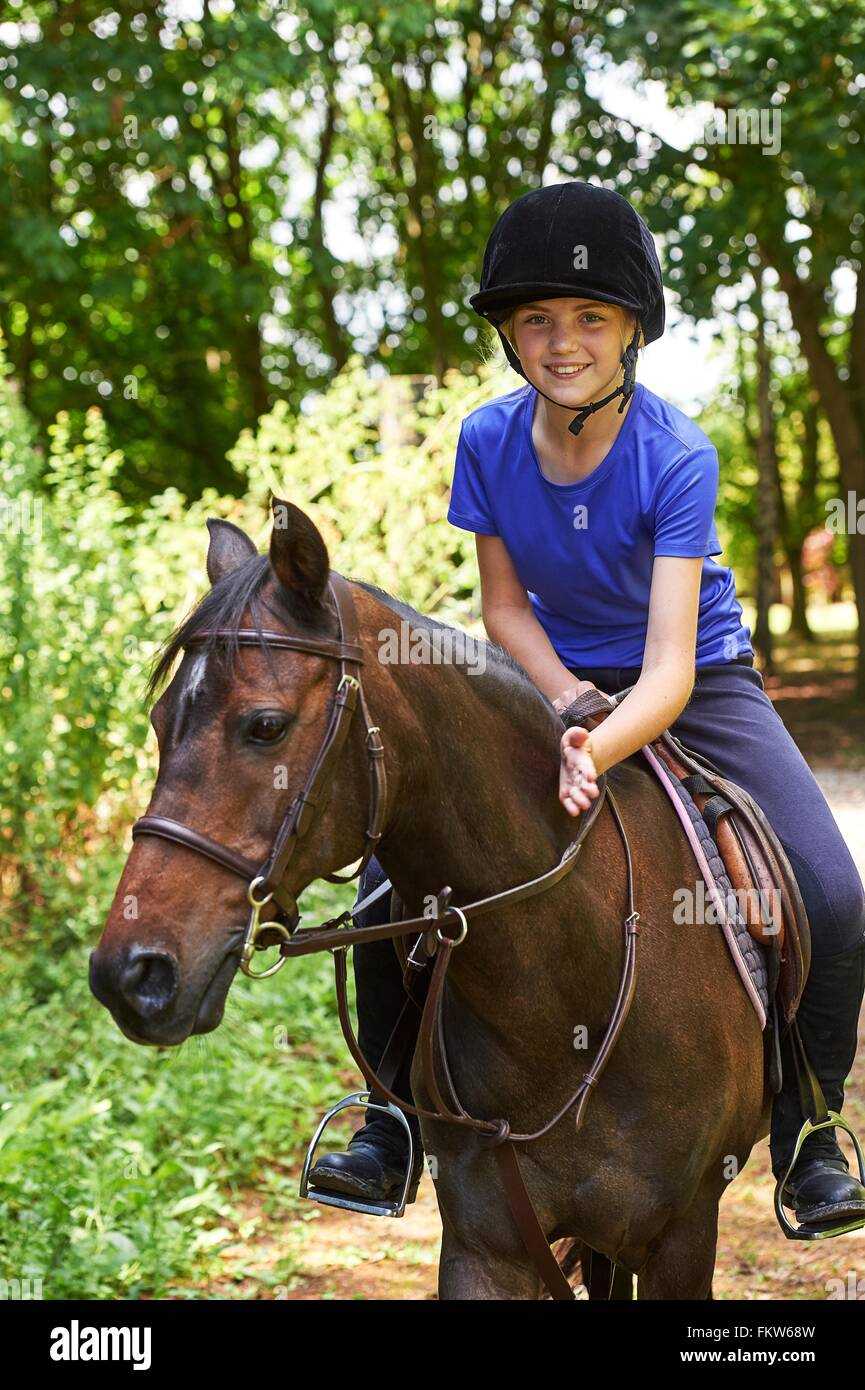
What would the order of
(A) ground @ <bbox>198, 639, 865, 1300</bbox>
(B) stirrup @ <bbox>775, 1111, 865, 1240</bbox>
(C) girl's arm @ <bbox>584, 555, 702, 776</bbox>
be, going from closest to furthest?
(C) girl's arm @ <bbox>584, 555, 702, 776</bbox> < (B) stirrup @ <bbox>775, 1111, 865, 1240</bbox> < (A) ground @ <bbox>198, 639, 865, 1300</bbox>

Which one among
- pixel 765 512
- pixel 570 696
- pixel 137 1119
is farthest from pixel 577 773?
pixel 765 512

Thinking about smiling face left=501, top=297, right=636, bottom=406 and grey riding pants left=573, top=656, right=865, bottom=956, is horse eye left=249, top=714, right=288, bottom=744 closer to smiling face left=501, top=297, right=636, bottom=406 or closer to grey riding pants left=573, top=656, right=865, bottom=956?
smiling face left=501, top=297, right=636, bottom=406

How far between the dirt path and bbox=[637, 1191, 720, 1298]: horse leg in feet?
6.18

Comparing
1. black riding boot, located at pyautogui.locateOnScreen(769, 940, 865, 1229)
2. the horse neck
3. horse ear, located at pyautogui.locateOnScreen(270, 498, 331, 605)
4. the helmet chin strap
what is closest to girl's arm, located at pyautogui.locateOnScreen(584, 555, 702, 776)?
the horse neck

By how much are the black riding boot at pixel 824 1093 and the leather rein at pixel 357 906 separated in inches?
28.4

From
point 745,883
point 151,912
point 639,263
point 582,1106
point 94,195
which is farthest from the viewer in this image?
point 94,195

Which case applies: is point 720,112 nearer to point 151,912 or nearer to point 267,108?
point 267,108

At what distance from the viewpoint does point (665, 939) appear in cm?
288

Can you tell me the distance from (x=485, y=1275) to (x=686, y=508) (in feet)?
5.38

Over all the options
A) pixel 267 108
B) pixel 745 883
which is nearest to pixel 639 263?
pixel 745 883

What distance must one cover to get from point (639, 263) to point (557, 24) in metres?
17.9

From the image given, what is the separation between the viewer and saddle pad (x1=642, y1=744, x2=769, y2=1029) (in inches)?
117

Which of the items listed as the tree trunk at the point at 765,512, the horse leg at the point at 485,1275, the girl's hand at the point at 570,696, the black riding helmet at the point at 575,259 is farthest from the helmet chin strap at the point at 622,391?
the tree trunk at the point at 765,512

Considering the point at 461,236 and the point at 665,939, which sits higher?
the point at 461,236
